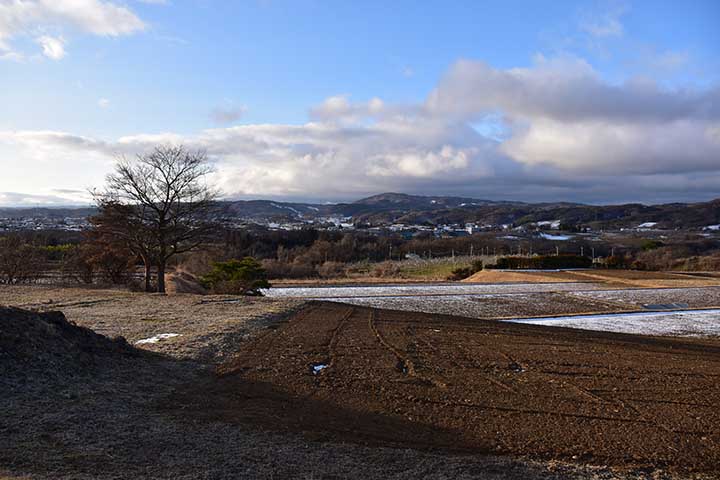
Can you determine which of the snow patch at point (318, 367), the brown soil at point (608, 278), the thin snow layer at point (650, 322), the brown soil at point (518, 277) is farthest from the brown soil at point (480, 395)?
the brown soil at point (518, 277)

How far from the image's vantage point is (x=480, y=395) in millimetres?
8844

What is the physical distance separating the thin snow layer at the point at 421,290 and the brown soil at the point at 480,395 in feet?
53.0

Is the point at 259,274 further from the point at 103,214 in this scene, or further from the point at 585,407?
the point at 585,407

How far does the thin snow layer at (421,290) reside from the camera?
30531 mm

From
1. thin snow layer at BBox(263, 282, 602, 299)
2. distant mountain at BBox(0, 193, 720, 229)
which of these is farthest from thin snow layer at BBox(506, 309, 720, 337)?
distant mountain at BBox(0, 193, 720, 229)

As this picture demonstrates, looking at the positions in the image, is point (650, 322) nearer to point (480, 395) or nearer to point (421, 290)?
point (421, 290)

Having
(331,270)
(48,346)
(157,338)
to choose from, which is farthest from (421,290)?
(48,346)

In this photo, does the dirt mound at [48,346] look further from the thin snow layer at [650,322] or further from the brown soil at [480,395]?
the thin snow layer at [650,322]

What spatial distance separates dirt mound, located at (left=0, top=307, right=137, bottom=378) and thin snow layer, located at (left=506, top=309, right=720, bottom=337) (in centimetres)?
1556

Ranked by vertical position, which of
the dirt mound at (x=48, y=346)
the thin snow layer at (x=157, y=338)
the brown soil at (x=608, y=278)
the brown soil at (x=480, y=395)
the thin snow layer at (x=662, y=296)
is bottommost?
the brown soil at (x=608, y=278)

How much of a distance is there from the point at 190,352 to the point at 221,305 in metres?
7.69

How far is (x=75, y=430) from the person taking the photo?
642cm

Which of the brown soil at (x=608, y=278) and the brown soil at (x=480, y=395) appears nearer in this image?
the brown soil at (x=480, y=395)

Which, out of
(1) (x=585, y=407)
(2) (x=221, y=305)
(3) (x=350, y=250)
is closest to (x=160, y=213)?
(2) (x=221, y=305)
